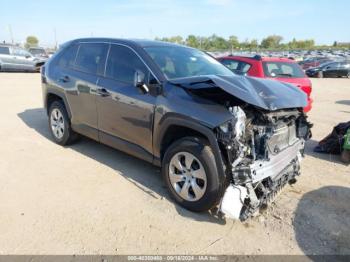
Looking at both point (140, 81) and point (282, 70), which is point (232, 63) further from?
point (140, 81)

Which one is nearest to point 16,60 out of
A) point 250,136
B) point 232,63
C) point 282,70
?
point 232,63

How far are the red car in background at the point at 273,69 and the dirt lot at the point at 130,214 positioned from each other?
3003 millimetres

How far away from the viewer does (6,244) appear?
3152 millimetres

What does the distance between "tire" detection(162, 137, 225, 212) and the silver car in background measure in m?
20.2

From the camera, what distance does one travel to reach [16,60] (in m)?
21.1

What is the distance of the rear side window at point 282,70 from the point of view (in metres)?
8.16

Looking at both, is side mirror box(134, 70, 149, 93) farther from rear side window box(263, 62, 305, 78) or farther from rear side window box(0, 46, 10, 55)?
rear side window box(0, 46, 10, 55)

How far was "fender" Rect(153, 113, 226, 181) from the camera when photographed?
3484 mm

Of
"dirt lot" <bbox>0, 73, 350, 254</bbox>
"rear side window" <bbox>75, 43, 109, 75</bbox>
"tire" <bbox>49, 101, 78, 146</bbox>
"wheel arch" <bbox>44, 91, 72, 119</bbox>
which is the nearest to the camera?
"dirt lot" <bbox>0, 73, 350, 254</bbox>

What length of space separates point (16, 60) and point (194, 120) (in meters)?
20.6

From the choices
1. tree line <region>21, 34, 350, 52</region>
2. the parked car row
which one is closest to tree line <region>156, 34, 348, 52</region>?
tree line <region>21, 34, 350, 52</region>

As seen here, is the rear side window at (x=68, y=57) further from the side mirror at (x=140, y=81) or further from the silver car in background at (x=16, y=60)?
the silver car in background at (x=16, y=60)

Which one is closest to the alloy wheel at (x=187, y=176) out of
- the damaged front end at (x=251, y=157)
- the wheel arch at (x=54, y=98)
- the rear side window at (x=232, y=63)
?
the damaged front end at (x=251, y=157)

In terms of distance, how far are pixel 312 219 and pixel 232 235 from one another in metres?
1.03
